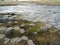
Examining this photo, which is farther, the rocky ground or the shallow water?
the shallow water

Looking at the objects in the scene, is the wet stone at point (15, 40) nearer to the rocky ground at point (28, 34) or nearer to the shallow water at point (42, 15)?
the rocky ground at point (28, 34)

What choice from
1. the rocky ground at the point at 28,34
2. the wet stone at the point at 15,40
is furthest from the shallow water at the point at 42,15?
the wet stone at the point at 15,40

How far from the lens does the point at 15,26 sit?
93 centimetres

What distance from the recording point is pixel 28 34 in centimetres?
81

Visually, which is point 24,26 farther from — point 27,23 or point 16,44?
point 16,44

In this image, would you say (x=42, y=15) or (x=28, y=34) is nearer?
(x=28, y=34)

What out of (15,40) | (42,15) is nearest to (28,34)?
(15,40)

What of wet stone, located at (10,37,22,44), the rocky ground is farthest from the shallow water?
wet stone, located at (10,37,22,44)

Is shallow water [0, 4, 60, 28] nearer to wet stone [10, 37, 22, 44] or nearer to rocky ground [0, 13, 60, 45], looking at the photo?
rocky ground [0, 13, 60, 45]

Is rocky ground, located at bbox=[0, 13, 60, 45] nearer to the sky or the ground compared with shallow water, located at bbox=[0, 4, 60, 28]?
nearer to the sky

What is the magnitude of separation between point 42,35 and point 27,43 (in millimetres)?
135

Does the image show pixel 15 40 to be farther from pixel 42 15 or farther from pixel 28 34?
pixel 42 15

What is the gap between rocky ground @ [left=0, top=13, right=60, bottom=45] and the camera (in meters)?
0.73

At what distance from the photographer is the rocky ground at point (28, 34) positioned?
0.73 meters
